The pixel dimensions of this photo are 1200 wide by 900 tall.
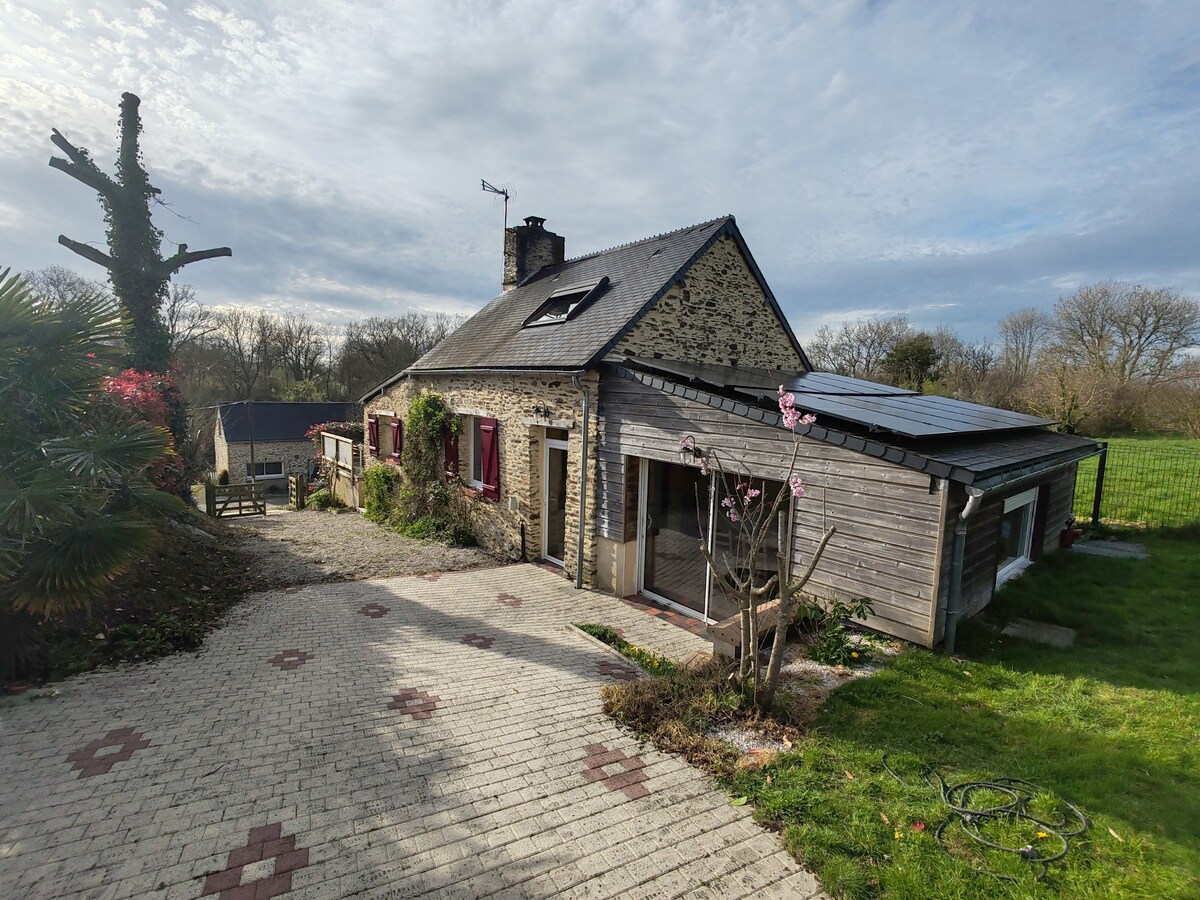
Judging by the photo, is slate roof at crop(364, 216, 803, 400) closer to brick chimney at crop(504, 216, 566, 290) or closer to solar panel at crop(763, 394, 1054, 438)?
brick chimney at crop(504, 216, 566, 290)

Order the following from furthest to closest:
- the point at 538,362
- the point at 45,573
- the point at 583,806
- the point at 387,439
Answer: the point at 387,439 → the point at 538,362 → the point at 45,573 → the point at 583,806

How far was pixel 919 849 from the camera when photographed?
291cm

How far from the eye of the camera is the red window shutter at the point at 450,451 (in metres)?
12.4

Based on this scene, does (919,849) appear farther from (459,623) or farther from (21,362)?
(21,362)

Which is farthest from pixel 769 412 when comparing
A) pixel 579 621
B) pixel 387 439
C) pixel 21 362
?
pixel 387 439

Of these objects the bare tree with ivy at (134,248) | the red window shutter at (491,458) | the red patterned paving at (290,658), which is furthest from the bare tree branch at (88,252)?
the red patterned paving at (290,658)

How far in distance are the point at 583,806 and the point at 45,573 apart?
16.6ft

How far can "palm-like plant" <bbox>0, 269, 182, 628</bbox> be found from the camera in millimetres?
4617

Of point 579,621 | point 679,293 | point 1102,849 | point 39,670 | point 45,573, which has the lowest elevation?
point 579,621

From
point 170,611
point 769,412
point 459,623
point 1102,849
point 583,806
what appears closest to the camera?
point 1102,849

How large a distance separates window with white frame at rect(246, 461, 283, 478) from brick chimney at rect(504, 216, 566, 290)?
25.6 m

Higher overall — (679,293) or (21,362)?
(679,293)

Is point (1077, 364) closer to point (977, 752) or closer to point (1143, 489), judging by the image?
point (1143, 489)

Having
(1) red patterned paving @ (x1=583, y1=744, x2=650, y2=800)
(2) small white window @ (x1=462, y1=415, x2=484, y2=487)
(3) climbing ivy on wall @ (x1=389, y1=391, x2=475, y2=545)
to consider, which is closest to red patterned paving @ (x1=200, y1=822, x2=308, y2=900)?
(1) red patterned paving @ (x1=583, y1=744, x2=650, y2=800)
